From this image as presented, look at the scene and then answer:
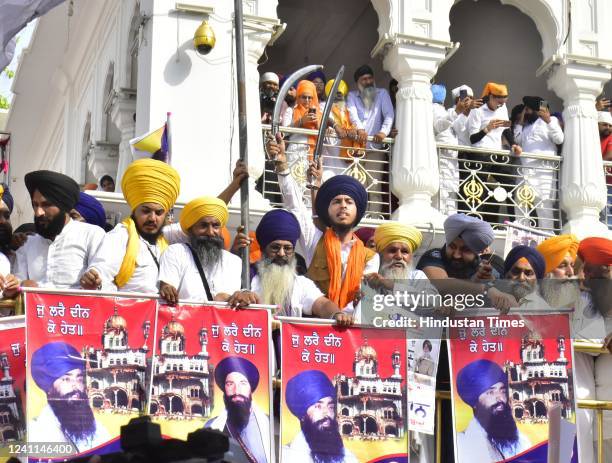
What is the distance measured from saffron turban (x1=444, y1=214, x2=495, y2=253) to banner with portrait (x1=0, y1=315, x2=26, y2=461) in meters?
3.28

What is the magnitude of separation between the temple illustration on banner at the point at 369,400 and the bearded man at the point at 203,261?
30.2 inches

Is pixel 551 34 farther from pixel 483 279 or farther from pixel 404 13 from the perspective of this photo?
pixel 483 279

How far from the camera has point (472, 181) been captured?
1310cm

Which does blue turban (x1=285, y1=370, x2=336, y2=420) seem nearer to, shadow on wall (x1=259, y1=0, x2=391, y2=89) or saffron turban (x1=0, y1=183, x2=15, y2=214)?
saffron turban (x1=0, y1=183, x2=15, y2=214)

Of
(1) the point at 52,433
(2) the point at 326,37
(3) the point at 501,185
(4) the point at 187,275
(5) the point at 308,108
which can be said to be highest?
(2) the point at 326,37

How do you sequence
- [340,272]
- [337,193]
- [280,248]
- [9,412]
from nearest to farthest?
1. [9,412]
2. [280,248]
3. [340,272]
4. [337,193]

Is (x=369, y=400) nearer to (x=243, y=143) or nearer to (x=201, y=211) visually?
(x=201, y=211)

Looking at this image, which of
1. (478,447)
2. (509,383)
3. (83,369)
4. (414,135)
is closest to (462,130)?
(414,135)

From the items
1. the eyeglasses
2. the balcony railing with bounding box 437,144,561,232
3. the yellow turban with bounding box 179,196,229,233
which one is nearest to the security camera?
the balcony railing with bounding box 437,144,561,232

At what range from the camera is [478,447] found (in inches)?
320

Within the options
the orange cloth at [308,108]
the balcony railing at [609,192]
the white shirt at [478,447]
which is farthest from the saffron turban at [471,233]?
the balcony railing at [609,192]

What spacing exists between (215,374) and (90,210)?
2.08 m

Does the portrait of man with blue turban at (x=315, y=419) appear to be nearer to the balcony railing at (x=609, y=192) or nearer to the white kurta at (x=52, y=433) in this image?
the white kurta at (x=52, y=433)

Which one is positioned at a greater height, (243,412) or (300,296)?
(300,296)
